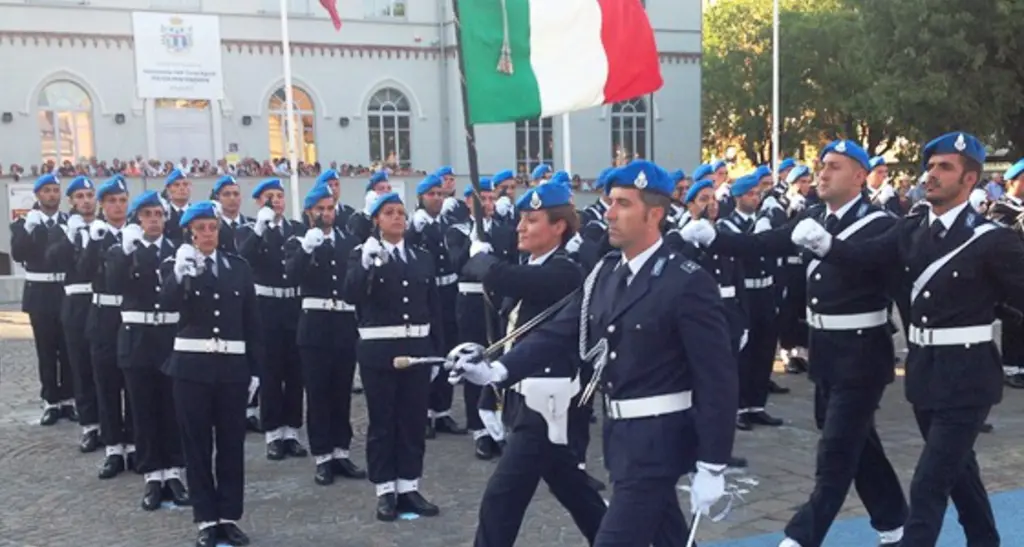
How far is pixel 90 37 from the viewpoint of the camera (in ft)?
86.2

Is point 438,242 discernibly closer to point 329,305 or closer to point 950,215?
point 329,305

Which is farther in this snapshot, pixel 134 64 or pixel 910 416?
pixel 134 64

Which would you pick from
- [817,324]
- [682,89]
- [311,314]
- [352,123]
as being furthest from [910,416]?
[682,89]

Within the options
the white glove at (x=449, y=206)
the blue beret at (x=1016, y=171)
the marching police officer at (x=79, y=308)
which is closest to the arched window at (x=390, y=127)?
the white glove at (x=449, y=206)

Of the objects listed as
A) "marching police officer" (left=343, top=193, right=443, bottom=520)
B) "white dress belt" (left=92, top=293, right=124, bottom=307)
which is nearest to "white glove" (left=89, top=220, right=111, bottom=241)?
"white dress belt" (left=92, top=293, right=124, bottom=307)

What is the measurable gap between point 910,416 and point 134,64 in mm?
23800

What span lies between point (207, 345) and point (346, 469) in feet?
6.29

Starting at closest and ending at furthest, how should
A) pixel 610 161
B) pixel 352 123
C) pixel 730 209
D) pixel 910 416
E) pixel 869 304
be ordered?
pixel 869 304 < pixel 910 416 < pixel 730 209 < pixel 352 123 < pixel 610 161

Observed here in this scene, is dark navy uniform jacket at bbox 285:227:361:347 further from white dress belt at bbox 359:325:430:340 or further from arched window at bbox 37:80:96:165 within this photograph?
arched window at bbox 37:80:96:165

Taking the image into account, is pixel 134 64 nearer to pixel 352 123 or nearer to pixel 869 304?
pixel 352 123

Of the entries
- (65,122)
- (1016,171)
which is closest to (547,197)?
(1016,171)

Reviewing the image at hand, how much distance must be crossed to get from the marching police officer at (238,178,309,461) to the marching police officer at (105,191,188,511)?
118 cm

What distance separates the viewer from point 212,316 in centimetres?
615

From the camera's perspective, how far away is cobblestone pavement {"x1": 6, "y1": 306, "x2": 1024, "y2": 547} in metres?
6.24
